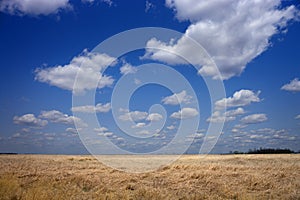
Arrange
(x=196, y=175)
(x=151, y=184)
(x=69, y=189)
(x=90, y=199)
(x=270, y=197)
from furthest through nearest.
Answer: (x=196, y=175) → (x=151, y=184) → (x=69, y=189) → (x=270, y=197) → (x=90, y=199)

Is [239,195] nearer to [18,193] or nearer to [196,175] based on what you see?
[196,175]

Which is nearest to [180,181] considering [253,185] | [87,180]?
[253,185]

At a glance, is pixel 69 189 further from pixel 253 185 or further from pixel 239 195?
pixel 253 185

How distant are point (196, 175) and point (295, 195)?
9.26 m

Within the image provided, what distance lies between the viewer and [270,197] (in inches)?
706

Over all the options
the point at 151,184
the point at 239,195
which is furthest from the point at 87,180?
the point at 239,195

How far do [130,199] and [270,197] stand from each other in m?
7.53

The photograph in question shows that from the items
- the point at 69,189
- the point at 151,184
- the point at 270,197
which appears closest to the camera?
the point at 270,197

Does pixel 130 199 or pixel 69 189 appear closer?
pixel 130 199

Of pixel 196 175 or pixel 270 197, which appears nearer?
pixel 270 197

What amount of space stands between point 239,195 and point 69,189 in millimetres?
9540

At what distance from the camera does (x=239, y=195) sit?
59.1 ft

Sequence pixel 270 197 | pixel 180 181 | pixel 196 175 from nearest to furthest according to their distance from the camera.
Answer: pixel 270 197, pixel 180 181, pixel 196 175

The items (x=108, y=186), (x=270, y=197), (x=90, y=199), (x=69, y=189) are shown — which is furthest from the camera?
(x=108, y=186)
